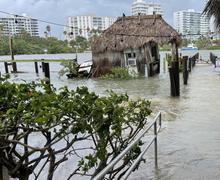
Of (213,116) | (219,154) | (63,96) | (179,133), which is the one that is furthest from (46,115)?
(213,116)

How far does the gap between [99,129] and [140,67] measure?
2153 cm

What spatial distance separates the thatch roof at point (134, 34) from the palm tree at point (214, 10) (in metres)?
16.2

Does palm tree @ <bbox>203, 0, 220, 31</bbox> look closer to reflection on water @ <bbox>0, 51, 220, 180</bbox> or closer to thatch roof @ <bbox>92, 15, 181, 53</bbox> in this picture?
reflection on water @ <bbox>0, 51, 220, 180</bbox>

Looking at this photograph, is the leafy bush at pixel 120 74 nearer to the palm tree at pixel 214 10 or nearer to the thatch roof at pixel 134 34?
the thatch roof at pixel 134 34

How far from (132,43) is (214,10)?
56.8ft

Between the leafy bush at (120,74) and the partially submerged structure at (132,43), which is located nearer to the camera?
the leafy bush at (120,74)

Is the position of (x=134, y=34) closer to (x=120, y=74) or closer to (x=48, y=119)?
(x=120, y=74)

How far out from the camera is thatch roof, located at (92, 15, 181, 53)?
2381 centimetres

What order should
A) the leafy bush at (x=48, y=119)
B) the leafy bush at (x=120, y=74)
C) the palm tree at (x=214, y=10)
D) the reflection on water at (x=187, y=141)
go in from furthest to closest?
the leafy bush at (x=120, y=74)
the palm tree at (x=214, y=10)
the reflection on water at (x=187, y=141)
the leafy bush at (x=48, y=119)

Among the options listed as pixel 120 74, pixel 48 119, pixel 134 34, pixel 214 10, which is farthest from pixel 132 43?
pixel 48 119

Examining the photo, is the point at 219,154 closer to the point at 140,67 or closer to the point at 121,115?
the point at 121,115

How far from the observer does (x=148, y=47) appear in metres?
25.1

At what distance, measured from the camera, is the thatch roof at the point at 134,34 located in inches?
938

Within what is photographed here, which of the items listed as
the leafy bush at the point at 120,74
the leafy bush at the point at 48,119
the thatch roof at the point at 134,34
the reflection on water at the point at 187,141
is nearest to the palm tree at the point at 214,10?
the reflection on water at the point at 187,141
